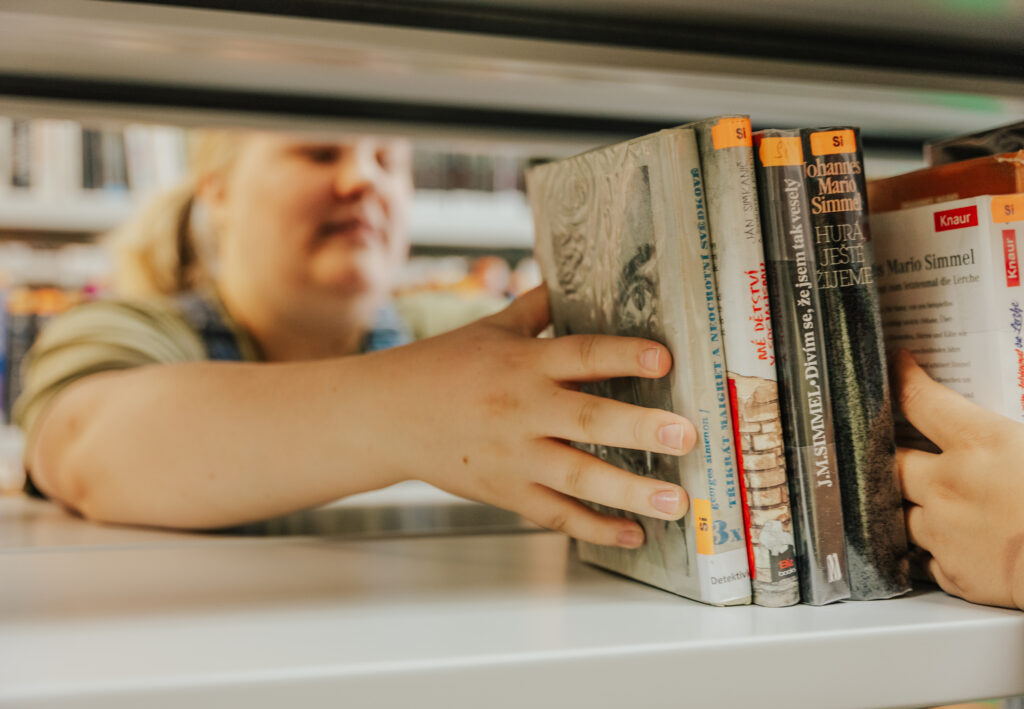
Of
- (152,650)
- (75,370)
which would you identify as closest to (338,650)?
(152,650)

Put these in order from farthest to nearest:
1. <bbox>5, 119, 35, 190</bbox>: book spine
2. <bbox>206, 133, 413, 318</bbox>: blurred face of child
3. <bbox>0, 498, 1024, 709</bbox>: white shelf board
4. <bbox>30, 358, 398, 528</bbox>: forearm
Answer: <bbox>5, 119, 35, 190</bbox>: book spine → <bbox>206, 133, 413, 318</bbox>: blurred face of child → <bbox>30, 358, 398, 528</bbox>: forearm → <bbox>0, 498, 1024, 709</bbox>: white shelf board

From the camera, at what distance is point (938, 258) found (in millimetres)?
453

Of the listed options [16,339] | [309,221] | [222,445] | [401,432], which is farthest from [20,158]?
[401,432]

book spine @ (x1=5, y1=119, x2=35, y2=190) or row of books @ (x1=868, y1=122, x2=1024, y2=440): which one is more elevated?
book spine @ (x1=5, y1=119, x2=35, y2=190)

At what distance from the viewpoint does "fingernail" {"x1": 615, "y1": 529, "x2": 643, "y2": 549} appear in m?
0.46

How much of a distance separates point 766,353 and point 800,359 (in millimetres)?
21

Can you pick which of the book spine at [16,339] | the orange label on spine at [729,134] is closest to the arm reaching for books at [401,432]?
the orange label on spine at [729,134]

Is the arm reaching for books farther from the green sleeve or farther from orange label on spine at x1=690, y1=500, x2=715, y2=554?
the green sleeve

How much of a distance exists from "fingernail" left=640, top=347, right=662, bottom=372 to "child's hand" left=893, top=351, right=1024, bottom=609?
0.17 m

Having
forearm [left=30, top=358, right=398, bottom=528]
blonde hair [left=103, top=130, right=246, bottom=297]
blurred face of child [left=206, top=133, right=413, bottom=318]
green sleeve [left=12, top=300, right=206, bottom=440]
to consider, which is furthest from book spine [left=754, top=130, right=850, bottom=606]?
blonde hair [left=103, top=130, right=246, bottom=297]

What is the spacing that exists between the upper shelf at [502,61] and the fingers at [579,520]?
34 centimetres

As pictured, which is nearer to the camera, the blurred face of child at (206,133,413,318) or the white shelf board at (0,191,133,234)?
the blurred face of child at (206,133,413,318)

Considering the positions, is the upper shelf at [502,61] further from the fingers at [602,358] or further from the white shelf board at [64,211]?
the white shelf board at [64,211]

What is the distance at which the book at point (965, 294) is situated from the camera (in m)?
0.42
